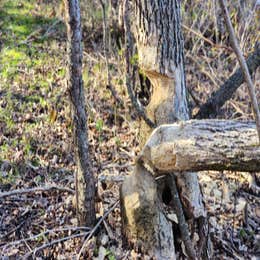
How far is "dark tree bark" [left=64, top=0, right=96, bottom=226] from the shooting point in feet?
8.56

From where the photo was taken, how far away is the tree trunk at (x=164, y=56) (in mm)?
3177

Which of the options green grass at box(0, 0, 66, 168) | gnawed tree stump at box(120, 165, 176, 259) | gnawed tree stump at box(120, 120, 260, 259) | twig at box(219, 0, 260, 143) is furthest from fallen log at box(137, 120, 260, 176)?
green grass at box(0, 0, 66, 168)

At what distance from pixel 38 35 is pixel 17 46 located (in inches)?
20.5

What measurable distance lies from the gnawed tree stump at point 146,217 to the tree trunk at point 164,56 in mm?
122

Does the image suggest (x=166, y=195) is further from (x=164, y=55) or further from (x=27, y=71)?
(x=27, y=71)

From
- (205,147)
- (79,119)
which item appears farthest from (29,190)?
(205,147)

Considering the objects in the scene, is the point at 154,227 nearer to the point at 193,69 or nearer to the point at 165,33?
the point at 165,33

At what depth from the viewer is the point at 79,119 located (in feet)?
9.34

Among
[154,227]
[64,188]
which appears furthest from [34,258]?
[154,227]

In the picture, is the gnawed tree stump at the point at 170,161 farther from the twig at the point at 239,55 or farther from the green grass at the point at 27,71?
the green grass at the point at 27,71

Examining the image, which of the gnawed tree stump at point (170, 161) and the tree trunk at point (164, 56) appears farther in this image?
the tree trunk at point (164, 56)

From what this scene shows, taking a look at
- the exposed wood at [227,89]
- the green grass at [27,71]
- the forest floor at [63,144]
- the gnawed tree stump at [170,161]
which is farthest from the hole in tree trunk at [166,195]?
the green grass at [27,71]

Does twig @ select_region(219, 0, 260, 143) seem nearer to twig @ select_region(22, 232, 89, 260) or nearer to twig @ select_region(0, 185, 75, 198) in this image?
twig @ select_region(22, 232, 89, 260)

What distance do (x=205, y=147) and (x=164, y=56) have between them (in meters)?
1.15
